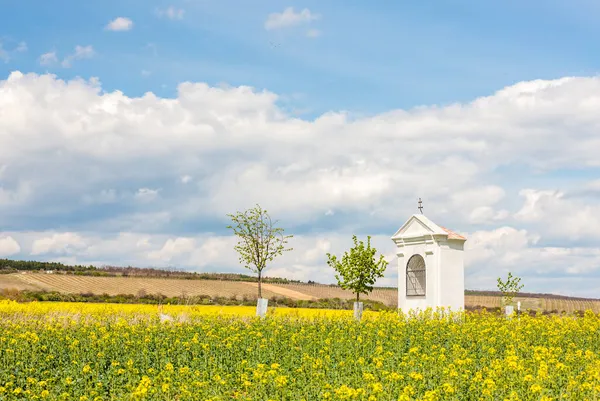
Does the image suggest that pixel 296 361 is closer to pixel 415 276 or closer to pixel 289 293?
pixel 415 276

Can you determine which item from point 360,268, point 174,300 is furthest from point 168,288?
point 360,268

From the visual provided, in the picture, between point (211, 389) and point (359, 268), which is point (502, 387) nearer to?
point (211, 389)

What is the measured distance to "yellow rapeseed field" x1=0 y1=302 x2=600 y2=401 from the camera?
10469 mm

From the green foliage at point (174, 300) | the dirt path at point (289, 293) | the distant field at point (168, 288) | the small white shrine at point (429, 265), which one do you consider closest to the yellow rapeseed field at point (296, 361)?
the small white shrine at point (429, 265)

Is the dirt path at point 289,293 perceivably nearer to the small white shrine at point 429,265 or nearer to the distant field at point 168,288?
the distant field at point 168,288

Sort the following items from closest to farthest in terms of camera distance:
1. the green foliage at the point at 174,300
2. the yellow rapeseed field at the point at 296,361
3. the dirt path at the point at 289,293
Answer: the yellow rapeseed field at the point at 296,361 → the green foliage at the point at 174,300 → the dirt path at the point at 289,293

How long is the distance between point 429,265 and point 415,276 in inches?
55.9

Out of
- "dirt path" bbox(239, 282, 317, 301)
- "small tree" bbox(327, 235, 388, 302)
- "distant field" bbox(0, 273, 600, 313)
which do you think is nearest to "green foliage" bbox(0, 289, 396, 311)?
"distant field" bbox(0, 273, 600, 313)

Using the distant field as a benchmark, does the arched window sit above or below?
above

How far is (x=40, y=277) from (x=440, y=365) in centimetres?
5320

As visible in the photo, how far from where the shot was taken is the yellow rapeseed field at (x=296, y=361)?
1047cm

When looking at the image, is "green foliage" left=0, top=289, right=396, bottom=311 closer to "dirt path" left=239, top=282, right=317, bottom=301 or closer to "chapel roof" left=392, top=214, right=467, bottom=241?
"dirt path" left=239, top=282, right=317, bottom=301

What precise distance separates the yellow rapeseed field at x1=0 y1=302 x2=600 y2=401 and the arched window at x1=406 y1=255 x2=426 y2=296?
6.92 m

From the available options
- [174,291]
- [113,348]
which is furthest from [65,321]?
[174,291]
